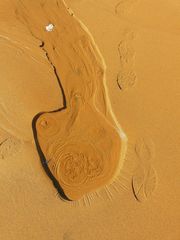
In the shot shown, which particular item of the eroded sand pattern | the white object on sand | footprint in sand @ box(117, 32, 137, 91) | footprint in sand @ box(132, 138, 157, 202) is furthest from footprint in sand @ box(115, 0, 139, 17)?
footprint in sand @ box(132, 138, 157, 202)

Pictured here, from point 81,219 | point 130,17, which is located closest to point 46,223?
point 81,219

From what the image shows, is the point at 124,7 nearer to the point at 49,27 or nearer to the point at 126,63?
the point at 126,63

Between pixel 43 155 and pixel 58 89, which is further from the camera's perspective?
pixel 58 89

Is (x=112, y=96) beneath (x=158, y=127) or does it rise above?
above

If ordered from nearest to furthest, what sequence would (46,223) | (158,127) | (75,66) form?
(46,223)
(158,127)
(75,66)

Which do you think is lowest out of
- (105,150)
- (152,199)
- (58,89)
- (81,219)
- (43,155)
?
(152,199)

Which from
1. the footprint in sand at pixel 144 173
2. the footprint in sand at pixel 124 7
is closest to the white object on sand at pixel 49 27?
the footprint in sand at pixel 124 7

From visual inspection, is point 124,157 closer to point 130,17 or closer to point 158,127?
point 158,127

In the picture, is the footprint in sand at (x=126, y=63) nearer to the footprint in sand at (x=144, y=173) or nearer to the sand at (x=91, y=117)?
the sand at (x=91, y=117)
